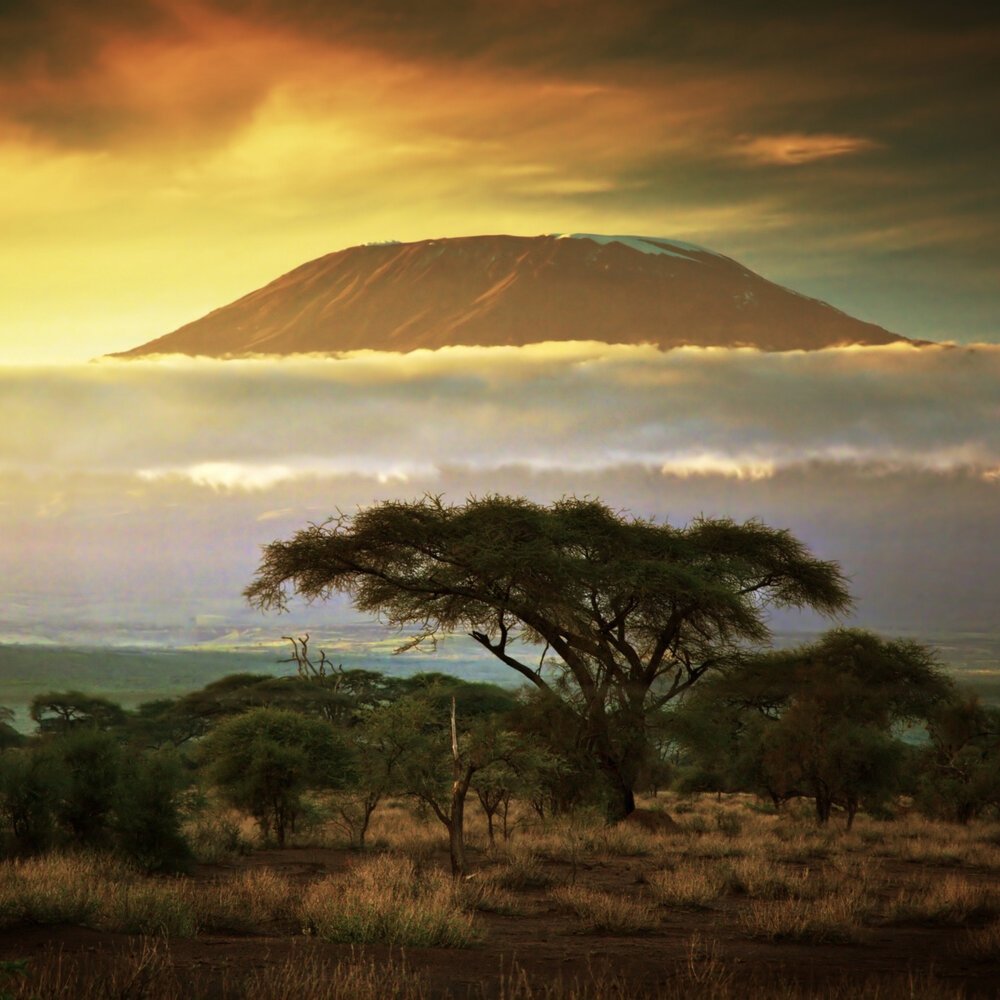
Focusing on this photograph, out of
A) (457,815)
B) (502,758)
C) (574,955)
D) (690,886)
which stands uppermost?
(502,758)

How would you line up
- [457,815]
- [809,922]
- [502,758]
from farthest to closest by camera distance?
[502,758]
[457,815]
[809,922]

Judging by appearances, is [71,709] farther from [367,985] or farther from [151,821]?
[367,985]

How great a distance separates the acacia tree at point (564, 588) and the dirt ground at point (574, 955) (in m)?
13.8

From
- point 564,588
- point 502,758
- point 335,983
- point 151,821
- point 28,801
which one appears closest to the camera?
point 335,983

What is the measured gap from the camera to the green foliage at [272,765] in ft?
106

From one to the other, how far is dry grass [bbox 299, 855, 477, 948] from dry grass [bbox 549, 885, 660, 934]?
1.67 m

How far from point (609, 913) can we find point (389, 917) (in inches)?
131

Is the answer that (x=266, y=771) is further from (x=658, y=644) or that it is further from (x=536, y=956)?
(x=536, y=956)

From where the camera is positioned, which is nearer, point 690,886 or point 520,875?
point 690,886

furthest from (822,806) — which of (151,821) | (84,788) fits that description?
(84,788)

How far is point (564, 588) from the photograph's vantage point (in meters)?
31.5

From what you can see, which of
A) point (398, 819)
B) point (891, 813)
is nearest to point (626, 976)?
point (398, 819)

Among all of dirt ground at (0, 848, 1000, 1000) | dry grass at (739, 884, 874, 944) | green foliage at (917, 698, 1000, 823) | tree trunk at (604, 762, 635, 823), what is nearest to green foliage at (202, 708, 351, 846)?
tree trunk at (604, 762, 635, 823)

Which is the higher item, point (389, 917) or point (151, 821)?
point (389, 917)
